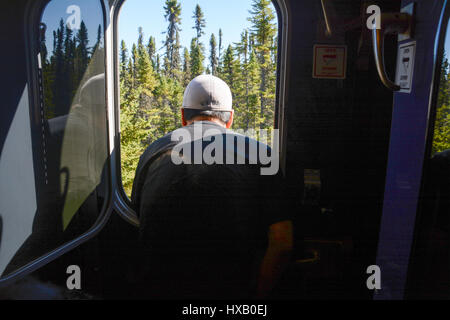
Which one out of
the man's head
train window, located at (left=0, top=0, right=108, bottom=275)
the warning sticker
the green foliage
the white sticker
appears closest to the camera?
the green foliage

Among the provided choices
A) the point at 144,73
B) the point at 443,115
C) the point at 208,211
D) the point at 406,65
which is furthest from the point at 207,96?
the point at 144,73

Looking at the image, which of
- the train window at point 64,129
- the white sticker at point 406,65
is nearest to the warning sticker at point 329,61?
the white sticker at point 406,65

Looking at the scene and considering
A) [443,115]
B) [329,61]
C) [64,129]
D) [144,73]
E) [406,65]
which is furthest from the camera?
[144,73]

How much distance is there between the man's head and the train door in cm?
76

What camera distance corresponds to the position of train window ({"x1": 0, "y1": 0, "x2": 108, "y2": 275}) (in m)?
1.48

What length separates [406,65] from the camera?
4.53 feet

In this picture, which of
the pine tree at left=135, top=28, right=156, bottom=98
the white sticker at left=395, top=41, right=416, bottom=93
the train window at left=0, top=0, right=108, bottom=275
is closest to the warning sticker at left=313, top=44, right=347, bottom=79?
the white sticker at left=395, top=41, right=416, bottom=93

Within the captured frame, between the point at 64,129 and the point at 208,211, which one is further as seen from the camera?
the point at 64,129

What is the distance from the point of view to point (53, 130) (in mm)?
1581

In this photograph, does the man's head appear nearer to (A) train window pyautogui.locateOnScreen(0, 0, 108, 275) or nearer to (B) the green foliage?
(A) train window pyautogui.locateOnScreen(0, 0, 108, 275)

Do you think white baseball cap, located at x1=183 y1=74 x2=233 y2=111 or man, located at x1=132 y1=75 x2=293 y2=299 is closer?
man, located at x1=132 y1=75 x2=293 y2=299

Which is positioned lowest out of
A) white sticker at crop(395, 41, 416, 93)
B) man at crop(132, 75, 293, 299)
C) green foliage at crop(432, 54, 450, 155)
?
man at crop(132, 75, 293, 299)

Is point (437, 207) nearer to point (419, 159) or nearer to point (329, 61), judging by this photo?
point (419, 159)

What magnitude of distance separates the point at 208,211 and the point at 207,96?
1.98 ft
